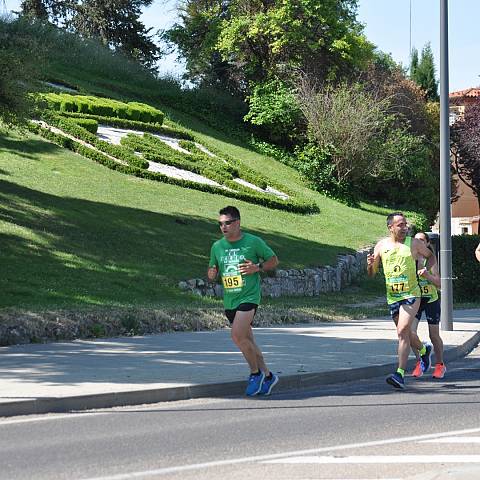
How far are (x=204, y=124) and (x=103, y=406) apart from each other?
151 ft

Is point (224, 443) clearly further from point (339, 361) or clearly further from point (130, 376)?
point (339, 361)

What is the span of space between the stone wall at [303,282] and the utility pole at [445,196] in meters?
6.61

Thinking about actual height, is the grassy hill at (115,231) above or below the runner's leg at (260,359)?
above

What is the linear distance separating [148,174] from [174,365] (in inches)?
1030

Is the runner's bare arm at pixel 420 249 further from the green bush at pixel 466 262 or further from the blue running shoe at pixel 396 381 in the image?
the green bush at pixel 466 262

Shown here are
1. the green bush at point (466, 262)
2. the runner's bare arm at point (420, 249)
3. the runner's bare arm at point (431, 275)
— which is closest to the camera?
the runner's bare arm at point (420, 249)

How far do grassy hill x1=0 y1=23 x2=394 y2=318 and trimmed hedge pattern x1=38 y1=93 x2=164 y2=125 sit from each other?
9.67 feet

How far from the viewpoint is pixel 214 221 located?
34812 mm

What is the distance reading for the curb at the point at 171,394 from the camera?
10.8 m

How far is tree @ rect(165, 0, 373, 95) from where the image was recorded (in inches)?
2274

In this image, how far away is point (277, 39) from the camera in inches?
2286

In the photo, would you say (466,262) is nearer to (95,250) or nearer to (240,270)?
(95,250)

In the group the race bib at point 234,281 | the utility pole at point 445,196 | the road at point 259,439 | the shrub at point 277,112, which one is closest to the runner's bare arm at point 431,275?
the road at point 259,439

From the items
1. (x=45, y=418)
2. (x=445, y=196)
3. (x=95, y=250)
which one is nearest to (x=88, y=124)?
(x=95, y=250)
